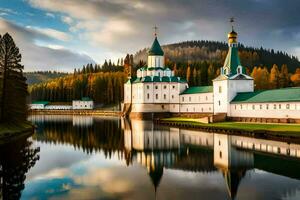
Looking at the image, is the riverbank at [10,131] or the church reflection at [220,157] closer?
the church reflection at [220,157]

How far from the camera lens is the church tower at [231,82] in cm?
6119

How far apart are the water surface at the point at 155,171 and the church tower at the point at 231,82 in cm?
2910

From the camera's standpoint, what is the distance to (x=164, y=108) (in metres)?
90.0

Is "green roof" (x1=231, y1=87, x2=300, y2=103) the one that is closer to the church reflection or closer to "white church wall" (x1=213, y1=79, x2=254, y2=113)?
"white church wall" (x1=213, y1=79, x2=254, y2=113)

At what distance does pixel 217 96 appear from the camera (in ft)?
211

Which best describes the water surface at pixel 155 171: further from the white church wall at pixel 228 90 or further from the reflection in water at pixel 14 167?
the white church wall at pixel 228 90

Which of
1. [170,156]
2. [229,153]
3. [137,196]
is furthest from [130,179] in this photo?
[229,153]

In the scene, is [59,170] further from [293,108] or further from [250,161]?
[293,108]

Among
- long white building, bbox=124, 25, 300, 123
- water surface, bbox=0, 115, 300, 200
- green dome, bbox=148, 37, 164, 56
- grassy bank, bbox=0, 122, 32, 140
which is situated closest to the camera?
water surface, bbox=0, 115, 300, 200

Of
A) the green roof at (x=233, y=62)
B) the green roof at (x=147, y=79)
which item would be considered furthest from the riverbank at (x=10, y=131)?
the green roof at (x=147, y=79)

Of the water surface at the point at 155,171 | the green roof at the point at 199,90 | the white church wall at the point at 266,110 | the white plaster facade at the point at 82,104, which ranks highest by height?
the green roof at the point at 199,90

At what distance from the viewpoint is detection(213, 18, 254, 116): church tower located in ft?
201

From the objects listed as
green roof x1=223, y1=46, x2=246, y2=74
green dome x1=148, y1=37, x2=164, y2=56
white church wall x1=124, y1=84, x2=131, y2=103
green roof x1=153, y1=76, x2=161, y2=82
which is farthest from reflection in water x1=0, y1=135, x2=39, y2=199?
green dome x1=148, y1=37, x2=164, y2=56

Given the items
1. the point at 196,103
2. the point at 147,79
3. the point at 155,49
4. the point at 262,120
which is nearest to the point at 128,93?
the point at 147,79
